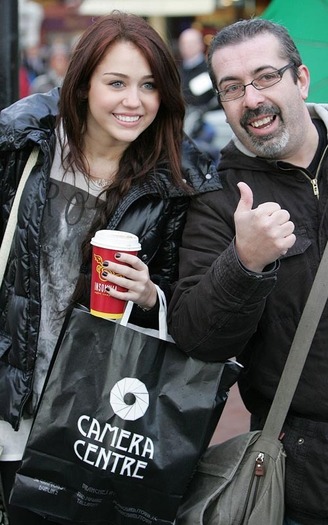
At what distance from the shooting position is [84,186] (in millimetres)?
2998

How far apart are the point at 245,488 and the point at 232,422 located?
131 inches

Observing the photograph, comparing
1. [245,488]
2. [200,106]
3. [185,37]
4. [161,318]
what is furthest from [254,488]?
[185,37]

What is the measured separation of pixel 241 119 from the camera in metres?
2.81

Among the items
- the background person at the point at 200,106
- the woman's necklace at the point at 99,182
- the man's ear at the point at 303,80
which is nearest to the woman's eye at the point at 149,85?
the woman's necklace at the point at 99,182

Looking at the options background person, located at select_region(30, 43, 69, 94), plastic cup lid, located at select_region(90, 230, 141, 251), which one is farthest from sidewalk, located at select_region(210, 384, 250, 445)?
background person, located at select_region(30, 43, 69, 94)

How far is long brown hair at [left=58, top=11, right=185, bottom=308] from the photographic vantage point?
9.47 ft

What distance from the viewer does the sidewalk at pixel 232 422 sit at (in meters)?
5.63

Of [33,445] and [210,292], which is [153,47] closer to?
[210,292]

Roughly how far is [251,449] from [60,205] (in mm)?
1051

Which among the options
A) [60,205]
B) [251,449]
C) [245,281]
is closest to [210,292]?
[245,281]

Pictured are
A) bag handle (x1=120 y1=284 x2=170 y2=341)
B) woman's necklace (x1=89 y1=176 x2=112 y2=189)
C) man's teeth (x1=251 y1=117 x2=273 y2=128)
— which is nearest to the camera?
bag handle (x1=120 y1=284 x2=170 y2=341)

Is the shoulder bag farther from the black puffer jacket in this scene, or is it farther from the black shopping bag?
the black puffer jacket

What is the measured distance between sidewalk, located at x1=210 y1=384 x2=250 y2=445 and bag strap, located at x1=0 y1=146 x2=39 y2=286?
2.89 meters

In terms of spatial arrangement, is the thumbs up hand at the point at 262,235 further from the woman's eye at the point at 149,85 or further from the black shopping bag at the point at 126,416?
the woman's eye at the point at 149,85
